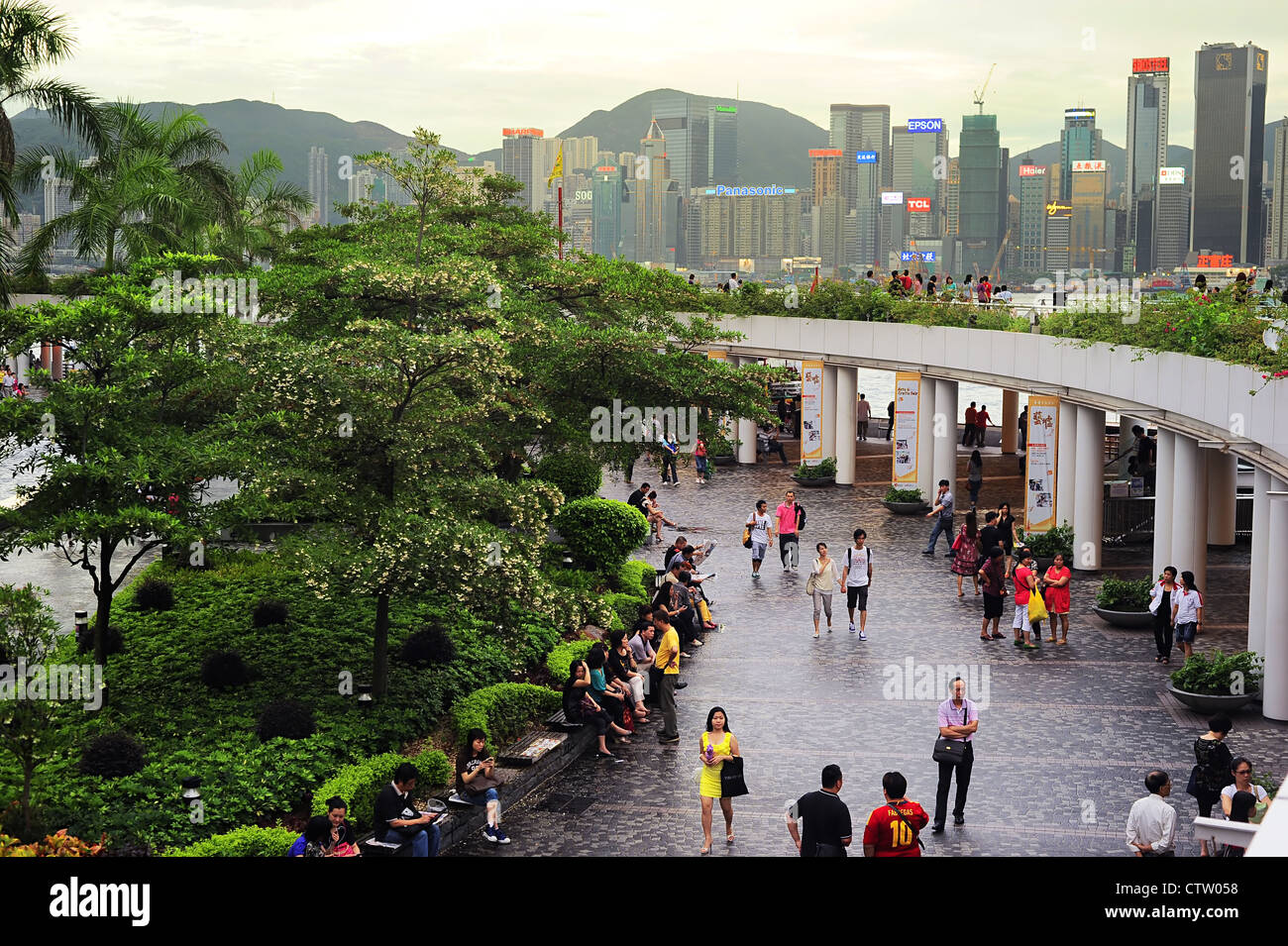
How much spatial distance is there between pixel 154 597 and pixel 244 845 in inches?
429

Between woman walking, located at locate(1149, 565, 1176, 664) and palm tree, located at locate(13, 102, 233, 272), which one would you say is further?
palm tree, located at locate(13, 102, 233, 272)

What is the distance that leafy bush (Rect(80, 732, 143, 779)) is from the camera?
14.3m

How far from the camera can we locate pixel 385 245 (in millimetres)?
26953

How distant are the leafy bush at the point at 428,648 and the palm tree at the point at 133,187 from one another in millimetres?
11344

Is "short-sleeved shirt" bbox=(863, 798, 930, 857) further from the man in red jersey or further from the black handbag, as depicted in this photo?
the black handbag

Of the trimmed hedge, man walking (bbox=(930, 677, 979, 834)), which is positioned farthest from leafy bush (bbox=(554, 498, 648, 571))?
man walking (bbox=(930, 677, 979, 834))

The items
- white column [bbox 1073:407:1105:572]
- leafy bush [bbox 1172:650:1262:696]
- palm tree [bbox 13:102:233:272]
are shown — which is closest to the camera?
leafy bush [bbox 1172:650:1262:696]

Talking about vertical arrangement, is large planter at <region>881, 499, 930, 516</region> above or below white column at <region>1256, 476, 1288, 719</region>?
below

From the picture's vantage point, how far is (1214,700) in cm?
1777

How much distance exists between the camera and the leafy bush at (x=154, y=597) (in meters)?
22.3

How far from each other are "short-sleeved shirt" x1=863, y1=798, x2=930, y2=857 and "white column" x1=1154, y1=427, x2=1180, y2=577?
14522 millimetres

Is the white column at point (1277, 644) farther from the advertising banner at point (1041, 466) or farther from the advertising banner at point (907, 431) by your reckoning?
the advertising banner at point (907, 431)

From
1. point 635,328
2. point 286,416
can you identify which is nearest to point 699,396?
point 635,328

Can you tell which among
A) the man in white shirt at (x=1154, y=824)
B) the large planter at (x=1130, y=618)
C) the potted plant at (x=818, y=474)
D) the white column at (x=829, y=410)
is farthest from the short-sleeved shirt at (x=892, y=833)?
the white column at (x=829, y=410)
